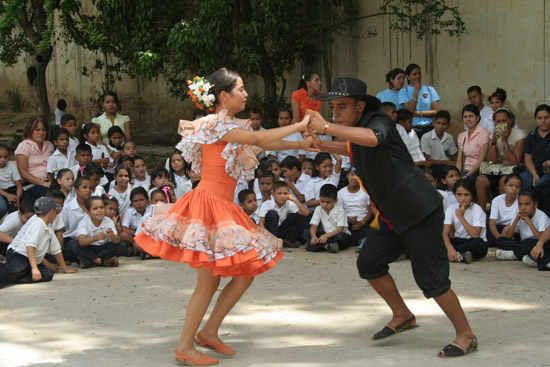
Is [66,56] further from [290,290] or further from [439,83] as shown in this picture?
[290,290]

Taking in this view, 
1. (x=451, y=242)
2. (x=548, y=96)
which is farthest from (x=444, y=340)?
(x=548, y=96)

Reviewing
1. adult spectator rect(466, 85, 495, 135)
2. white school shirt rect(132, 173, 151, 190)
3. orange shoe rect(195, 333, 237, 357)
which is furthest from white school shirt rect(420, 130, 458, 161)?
orange shoe rect(195, 333, 237, 357)

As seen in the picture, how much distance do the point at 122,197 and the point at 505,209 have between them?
4.07m

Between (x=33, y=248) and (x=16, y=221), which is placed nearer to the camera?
(x=33, y=248)

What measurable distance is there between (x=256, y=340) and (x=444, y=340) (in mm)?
1185

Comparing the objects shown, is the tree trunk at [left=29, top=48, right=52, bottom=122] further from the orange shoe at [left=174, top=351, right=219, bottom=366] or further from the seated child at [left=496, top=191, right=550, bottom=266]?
the orange shoe at [left=174, top=351, right=219, bottom=366]

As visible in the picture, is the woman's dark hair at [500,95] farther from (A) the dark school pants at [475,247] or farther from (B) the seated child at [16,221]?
(B) the seated child at [16,221]

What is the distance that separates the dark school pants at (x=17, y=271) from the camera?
7562 mm

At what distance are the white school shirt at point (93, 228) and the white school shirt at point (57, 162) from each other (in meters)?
→ 1.67

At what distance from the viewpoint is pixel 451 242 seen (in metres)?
8.43

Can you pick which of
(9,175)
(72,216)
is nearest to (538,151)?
(72,216)

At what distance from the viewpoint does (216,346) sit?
5301 millimetres

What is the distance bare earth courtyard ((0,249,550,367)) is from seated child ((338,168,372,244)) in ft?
3.66

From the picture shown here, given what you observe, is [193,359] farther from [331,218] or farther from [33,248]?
[331,218]
